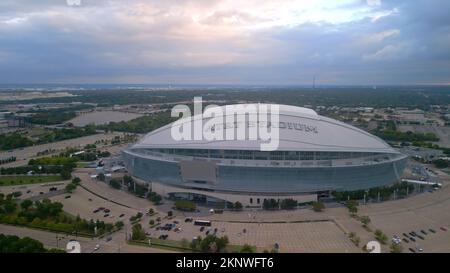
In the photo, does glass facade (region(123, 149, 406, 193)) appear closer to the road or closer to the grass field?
the road

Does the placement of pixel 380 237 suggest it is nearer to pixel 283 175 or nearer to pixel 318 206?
pixel 318 206

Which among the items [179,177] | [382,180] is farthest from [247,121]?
[382,180]

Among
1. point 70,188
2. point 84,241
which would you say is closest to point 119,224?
point 84,241

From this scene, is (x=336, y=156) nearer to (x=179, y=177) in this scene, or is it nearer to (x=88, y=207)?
(x=179, y=177)

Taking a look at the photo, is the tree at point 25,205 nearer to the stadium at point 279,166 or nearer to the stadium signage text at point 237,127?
the stadium at point 279,166

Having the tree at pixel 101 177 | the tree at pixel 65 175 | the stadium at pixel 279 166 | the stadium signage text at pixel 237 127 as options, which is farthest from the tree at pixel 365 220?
the tree at pixel 65 175

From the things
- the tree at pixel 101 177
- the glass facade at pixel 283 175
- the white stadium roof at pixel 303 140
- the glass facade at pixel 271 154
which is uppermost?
the white stadium roof at pixel 303 140
